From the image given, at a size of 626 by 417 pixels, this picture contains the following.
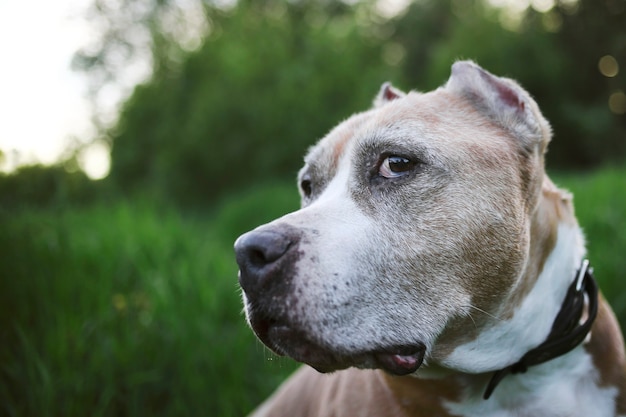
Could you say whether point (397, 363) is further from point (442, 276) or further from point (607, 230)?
point (607, 230)

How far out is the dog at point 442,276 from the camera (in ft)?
6.81

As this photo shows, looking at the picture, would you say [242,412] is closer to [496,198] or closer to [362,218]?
[362,218]

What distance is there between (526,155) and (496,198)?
12.2 inches

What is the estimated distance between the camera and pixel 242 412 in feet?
12.0

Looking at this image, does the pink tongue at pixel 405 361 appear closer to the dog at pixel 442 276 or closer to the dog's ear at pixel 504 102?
the dog at pixel 442 276

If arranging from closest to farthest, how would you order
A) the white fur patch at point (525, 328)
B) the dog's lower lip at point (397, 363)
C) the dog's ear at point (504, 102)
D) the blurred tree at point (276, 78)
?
the dog's lower lip at point (397, 363) → the white fur patch at point (525, 328) → the dog's ear at point (504, 102) → the blurred tree at point (276, 78)

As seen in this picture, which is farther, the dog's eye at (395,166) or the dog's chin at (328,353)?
the dog's eye at (395,166)

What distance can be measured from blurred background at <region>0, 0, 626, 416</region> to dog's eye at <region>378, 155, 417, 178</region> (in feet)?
2.86

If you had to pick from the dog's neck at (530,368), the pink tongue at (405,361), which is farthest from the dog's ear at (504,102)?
the pink tongue at (405,361)

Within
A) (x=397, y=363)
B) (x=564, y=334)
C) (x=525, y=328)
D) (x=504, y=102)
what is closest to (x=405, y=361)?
(x=397, y=363)

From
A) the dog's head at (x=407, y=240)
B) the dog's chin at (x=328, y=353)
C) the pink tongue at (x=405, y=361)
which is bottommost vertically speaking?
the pink tongue at (x=405, y=361)

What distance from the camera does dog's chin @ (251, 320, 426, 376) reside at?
2.08 meters

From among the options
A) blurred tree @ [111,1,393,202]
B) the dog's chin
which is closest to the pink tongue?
the dog's chin

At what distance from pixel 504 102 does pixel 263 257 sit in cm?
131
